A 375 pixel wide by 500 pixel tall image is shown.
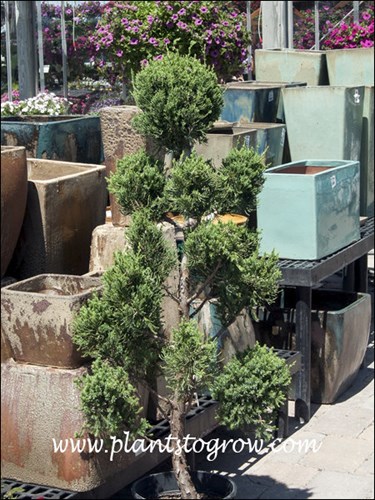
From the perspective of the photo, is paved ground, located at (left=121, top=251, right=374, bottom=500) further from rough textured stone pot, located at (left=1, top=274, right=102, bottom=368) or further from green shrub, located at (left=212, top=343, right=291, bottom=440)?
rough textured stone pot, located at (left=1, top=274, right=102, bottom=368)

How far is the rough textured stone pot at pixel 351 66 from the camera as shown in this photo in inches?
278

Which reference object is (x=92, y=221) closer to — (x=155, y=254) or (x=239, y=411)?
(x=155, y=254)

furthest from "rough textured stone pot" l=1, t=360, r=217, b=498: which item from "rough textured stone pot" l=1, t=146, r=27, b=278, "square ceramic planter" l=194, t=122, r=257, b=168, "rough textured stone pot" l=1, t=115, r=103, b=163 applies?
"square ceramic planter" l=194, t=122, r=257, b=168

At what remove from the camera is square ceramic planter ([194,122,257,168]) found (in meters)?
5.32

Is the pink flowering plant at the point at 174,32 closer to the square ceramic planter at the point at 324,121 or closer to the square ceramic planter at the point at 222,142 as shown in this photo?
the square ceramic planter at the point at 324,121

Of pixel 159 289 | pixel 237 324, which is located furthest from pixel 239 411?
pixel 237 324

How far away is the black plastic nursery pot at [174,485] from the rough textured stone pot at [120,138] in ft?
3.49

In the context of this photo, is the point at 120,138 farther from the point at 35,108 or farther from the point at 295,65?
the point at 35,108

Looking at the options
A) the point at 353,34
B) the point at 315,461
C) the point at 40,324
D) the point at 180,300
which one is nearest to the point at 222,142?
the point at 315,461

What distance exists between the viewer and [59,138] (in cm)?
494

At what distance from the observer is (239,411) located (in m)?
3.53

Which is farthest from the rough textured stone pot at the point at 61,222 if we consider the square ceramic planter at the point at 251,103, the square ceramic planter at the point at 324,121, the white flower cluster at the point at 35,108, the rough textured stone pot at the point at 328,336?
the white flower cluster at the point at 35,108

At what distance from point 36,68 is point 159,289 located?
637 cm

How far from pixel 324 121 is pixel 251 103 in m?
0.44
